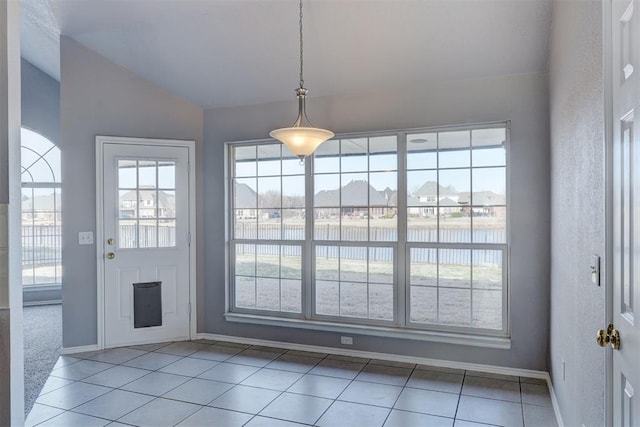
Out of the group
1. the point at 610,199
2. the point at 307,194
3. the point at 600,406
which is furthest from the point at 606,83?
the point at 307,194

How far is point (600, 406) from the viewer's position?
1628 mm

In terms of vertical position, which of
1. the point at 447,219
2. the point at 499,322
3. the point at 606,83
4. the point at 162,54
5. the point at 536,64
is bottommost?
the point at 499,322

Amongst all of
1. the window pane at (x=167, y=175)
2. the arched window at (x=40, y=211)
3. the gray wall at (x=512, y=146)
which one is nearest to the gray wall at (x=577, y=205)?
the gray wall at (x=512, y=146)

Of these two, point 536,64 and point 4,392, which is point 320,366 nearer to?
point 4,392

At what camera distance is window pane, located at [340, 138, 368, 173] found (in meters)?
4.01

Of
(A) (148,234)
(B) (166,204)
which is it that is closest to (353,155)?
(B) (166,204)

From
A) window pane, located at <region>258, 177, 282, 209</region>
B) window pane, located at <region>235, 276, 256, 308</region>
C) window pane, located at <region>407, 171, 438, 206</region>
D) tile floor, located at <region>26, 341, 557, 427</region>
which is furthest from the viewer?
window pane, located at <region>235, 276, 256, 308</region>

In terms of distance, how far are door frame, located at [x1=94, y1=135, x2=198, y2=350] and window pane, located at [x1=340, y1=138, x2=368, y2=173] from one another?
1.67m

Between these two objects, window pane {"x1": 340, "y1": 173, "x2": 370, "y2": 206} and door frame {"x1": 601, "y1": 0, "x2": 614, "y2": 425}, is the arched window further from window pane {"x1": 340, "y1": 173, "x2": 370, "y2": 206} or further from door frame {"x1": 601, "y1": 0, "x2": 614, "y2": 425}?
door frame {"x1": 601, "y1": 0, "x2": 614, "y2": 425}

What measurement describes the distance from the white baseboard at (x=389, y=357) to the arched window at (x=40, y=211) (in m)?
3.37

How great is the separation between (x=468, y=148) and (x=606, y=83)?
85.2 inches

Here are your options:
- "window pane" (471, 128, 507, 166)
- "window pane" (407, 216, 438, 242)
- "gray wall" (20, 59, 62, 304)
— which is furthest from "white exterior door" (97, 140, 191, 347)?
"window pane" (471, 128, 507, 166)

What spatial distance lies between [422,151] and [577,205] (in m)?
1.78

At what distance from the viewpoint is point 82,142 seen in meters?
4.15
